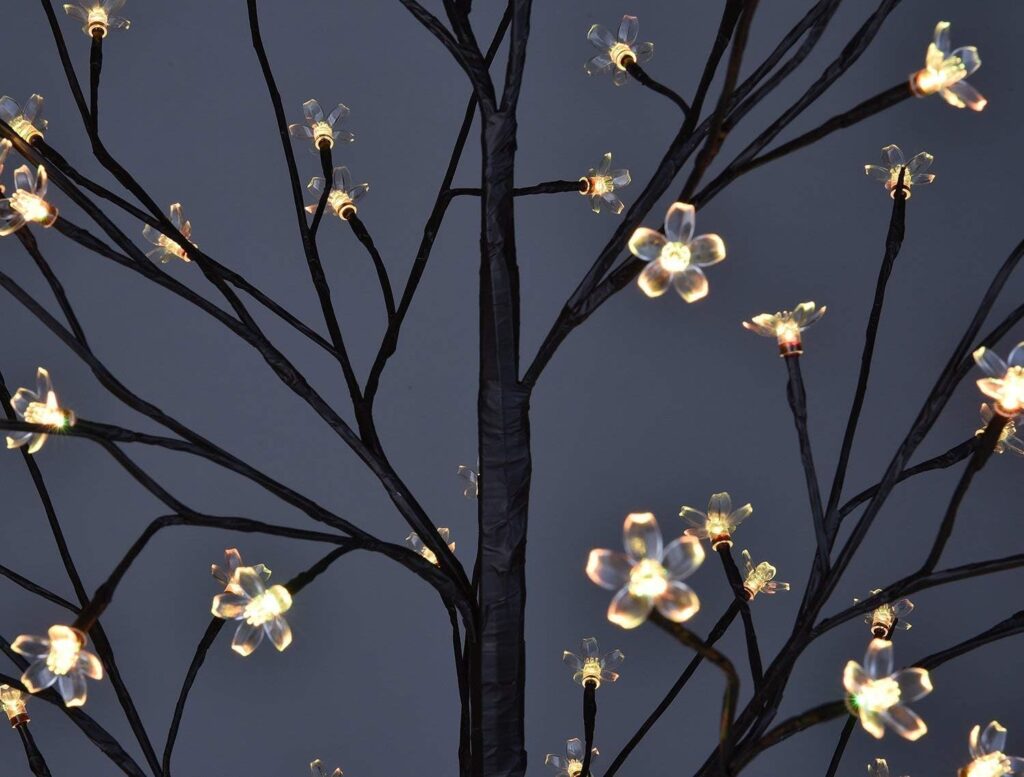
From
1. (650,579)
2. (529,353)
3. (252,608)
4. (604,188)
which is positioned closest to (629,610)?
(650,579)

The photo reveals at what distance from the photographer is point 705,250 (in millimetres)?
722

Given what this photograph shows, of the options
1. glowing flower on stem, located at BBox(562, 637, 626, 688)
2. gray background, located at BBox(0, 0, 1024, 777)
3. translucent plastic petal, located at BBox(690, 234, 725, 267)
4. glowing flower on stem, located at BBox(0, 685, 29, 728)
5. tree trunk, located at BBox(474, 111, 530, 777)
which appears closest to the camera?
translucent plastic petal, located at BBox(690, 234, 725, 267)

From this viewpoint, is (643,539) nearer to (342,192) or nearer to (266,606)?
(266,606)

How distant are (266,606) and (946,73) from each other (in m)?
0.56

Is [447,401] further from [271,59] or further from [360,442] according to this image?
[360,442]

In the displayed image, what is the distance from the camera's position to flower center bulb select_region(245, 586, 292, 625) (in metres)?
0.75

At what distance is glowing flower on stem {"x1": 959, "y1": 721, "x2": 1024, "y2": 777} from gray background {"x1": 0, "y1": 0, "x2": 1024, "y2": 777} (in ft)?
2.69

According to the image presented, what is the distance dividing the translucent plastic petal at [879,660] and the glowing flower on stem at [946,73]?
336 mm

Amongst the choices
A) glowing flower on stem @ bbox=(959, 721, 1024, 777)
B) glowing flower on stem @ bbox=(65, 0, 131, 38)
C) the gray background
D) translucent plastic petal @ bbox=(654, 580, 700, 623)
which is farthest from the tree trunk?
the gray background

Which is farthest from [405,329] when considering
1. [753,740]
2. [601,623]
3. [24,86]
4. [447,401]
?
[753,740]

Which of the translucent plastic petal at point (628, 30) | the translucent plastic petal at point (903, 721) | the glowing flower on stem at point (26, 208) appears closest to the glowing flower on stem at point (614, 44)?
the translucent plastic petal at point (628, 30)

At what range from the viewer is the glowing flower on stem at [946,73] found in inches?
26.0

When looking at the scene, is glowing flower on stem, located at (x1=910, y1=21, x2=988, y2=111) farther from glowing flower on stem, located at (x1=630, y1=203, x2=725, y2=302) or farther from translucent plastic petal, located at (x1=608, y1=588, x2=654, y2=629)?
translucent plastic petal, located at (x1=608, y1=588, x2=654, y2=629)

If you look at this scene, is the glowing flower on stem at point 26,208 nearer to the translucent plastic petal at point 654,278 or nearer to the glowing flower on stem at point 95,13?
the glowing flower on stem at point 95,13
